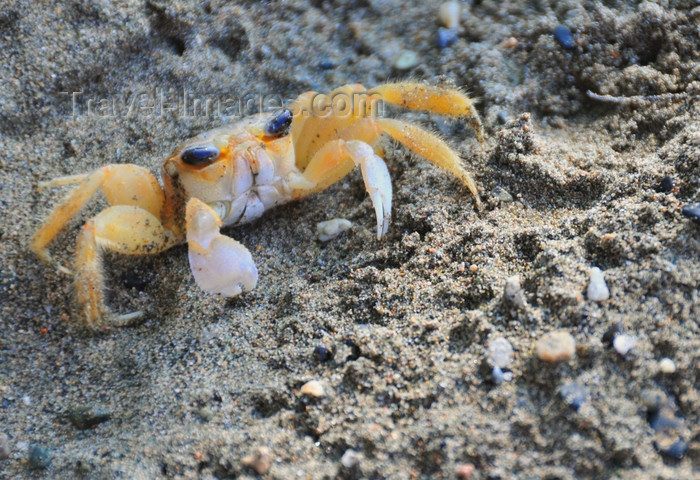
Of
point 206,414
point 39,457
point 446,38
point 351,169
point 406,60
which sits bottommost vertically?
point 39,457

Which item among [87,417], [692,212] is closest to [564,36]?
[692,212]

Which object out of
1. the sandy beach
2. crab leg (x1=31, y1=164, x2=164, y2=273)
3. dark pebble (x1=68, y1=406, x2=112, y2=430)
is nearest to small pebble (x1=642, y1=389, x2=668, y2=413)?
the sandy beach

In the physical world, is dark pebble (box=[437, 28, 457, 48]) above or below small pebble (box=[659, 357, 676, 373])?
above

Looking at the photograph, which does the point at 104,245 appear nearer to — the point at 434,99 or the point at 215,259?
the point at 215,259

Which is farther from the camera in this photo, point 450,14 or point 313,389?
point 450,14

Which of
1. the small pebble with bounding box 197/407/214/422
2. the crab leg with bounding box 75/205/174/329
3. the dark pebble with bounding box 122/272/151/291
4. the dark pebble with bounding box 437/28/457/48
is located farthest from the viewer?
the dark pebble with bounding box 437/28/457/48

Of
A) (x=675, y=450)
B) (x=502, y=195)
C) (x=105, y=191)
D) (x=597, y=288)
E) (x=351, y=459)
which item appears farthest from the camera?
(x=105, y=191)

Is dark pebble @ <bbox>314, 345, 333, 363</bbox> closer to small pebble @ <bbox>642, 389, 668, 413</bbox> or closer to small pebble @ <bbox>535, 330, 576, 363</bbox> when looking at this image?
small pebble @ <bbox>535, 330, 576, 363</bbox>

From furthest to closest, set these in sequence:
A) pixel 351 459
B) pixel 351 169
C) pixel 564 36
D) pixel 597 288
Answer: pixel 564 36
pixel 351 169
pixel 597 288
pixel 351 459
